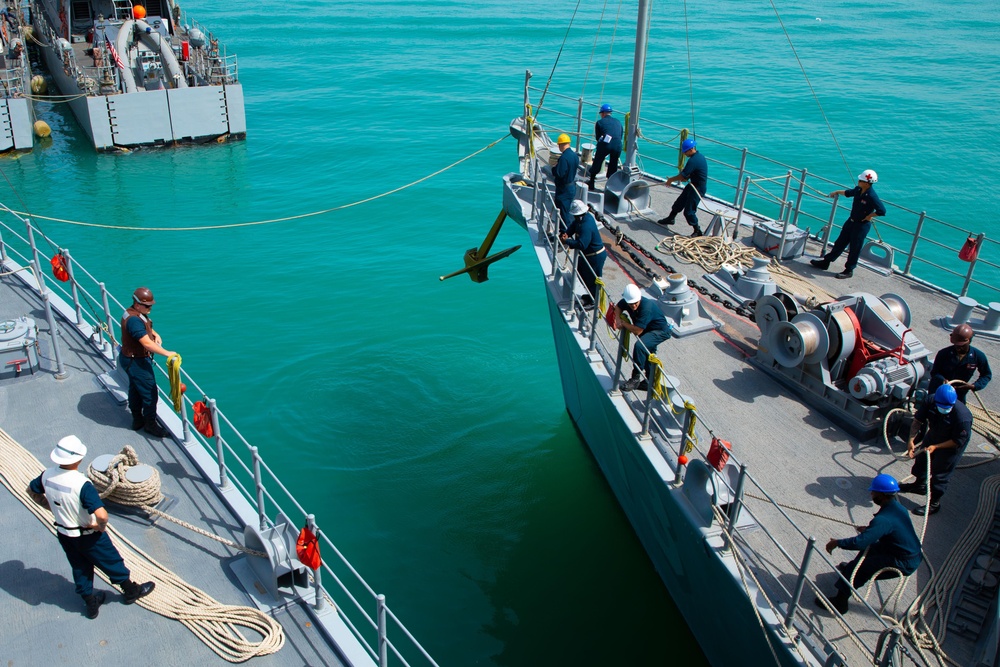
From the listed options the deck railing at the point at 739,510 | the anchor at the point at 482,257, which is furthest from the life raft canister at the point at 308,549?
the anchor at the point at 482,257

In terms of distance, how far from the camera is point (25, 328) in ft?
26.6

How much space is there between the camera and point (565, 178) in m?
11.0

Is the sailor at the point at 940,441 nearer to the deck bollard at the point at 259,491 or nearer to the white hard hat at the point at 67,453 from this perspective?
the deck bollard at the point at 259,491

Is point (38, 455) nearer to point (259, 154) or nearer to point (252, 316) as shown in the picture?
point (252, 316)

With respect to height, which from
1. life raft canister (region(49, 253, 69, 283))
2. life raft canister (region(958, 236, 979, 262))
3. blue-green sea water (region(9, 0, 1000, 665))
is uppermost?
life raft canister (region(958, 236, 979, 262))

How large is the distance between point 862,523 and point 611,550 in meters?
4.34

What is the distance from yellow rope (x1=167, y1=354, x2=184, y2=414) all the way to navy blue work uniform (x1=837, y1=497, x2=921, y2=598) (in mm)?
5460

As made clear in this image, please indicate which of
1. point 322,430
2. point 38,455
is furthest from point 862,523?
point 322,430

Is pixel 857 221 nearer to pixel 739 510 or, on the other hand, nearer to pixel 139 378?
pixel 739 510

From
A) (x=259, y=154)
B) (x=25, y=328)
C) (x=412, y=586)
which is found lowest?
(x=412, y=586)

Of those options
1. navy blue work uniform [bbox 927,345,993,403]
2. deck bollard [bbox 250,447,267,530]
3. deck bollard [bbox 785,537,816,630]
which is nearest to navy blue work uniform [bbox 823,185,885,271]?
navy blue work uniform [bbox 927,345,993,403]

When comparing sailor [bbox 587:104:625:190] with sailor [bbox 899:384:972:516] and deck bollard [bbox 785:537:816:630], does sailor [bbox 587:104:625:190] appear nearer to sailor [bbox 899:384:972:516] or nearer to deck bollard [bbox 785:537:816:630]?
sailor [bbox 899:384:972:516]

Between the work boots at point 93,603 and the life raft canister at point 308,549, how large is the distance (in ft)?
4.82

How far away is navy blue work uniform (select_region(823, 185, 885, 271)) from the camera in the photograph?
1005 centimetres
